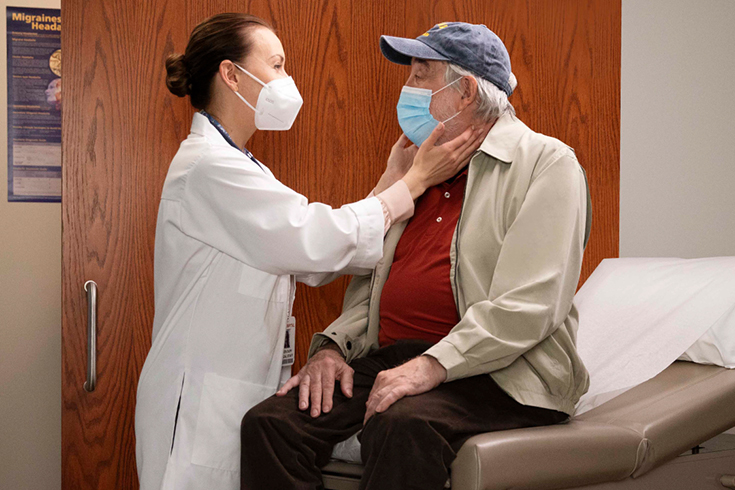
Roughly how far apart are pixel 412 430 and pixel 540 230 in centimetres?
49

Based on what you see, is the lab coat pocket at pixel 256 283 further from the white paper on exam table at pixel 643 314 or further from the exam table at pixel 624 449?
the white paper on exam table at pixel 643 314

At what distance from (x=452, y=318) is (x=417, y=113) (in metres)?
0.53

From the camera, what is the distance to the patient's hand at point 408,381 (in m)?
1.24

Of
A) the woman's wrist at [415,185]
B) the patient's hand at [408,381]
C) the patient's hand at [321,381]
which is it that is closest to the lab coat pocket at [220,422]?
the patient's hand at [321,381]

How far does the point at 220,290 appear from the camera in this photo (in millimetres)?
1507

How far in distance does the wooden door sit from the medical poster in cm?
92

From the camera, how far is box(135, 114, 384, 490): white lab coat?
1444 mm

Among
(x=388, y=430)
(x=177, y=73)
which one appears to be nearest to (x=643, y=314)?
(x=388, y=430)

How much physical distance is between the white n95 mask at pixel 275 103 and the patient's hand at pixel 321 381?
0.63 m

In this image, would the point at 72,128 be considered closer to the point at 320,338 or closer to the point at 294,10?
the point at 294,10

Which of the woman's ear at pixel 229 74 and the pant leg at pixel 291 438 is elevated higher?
the woman's ear at pixel 229 74

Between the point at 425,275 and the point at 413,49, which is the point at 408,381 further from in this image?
the point at 413,49

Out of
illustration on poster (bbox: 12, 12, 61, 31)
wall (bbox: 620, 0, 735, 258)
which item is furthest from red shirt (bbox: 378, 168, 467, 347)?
illustration on poster (bbox: 12, 12, 61, 31)

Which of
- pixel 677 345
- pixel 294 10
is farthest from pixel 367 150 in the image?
pixel 677 345
